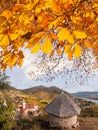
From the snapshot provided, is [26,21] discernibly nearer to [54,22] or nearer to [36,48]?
[54,22]

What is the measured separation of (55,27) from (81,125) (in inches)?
1471

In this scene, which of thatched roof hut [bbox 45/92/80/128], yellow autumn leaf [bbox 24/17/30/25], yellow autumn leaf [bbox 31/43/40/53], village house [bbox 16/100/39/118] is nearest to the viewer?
yellow autumn leaf [bbox 31/43/40/53]

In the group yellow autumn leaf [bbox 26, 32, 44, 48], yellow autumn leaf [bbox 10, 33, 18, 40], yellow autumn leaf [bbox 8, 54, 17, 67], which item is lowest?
yellow autumn leaf [bbox 8, 54, 17, 67]

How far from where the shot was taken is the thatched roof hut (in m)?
37.2

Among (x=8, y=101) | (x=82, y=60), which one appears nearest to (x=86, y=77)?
(x=82, y=60)

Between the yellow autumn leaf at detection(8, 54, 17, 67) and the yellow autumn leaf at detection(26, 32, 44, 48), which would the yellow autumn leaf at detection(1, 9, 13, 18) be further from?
the yellow autumn leaf at detection(8, 54, 17, 67)

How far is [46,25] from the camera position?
309cm

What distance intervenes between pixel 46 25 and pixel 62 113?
34199mm

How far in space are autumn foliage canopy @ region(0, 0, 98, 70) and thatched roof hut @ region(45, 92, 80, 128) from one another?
3373cm

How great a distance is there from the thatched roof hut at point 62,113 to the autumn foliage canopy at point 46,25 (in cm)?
3373

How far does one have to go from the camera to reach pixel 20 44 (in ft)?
11.4

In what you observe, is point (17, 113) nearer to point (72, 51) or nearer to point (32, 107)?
point (32, 107)

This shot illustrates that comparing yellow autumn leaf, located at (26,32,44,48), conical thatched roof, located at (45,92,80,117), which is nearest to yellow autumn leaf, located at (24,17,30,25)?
yellow autumn leaf, located at (26,32,44,48)

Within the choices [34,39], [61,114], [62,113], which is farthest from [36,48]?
[62,113]
